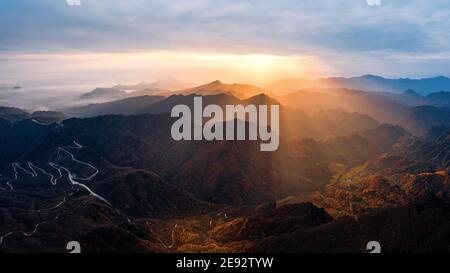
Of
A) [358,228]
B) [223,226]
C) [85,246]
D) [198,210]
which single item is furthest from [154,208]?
[358,228]

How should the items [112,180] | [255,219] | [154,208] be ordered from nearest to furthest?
[255,219], [154,208], [112,180]

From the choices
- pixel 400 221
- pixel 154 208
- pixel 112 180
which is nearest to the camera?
pixel 400 221

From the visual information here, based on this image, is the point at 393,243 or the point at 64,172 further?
the point at 64,172
